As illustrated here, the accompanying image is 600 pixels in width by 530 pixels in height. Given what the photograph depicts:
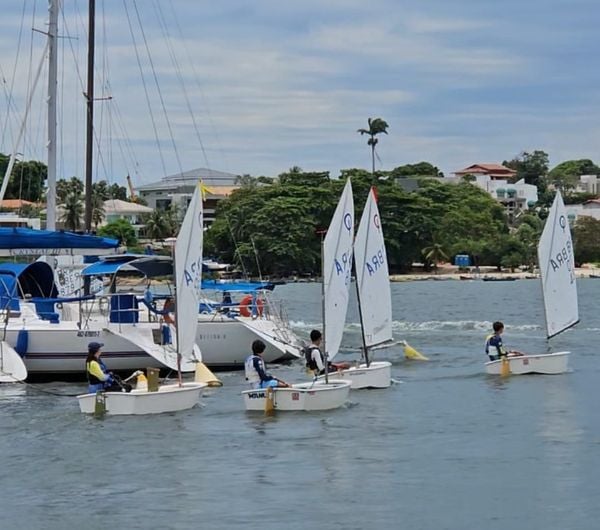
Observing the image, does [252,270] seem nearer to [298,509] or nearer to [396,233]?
[396,233]

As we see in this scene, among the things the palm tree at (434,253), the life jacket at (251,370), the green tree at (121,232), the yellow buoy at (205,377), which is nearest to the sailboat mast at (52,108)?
the yellow buoy at (205,377)

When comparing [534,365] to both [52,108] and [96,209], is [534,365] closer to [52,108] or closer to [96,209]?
[52,108]

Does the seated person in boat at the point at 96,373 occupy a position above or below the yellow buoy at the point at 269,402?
above

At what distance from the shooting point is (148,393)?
24203 millimetres

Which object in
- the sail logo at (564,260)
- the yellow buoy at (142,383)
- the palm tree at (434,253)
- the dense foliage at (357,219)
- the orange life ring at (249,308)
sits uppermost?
the dense foliage at (357,219)

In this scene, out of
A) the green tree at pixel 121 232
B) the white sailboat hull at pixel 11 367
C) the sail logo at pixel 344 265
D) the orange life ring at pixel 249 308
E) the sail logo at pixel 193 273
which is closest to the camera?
the sail logo at pixel 193 273

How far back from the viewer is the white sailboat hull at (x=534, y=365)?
1212 inches

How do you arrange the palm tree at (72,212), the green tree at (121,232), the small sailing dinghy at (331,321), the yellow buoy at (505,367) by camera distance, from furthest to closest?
1. the green tree at (121,232)
2. the palm tree at (72,212)
3. the yellow buoy at (505,367)
4. the small sailing dinghy at (331,321)

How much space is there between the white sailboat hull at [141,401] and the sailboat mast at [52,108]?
40.6 ft

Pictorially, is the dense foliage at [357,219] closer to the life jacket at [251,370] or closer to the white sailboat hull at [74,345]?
the white sailboat hull at [74,345]

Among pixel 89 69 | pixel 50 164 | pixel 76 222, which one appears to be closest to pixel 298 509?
pixel 50 164

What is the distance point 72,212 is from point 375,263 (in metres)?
78.9

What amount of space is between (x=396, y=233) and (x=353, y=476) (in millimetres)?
103379

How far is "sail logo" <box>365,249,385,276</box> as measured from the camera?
99.6 ft
